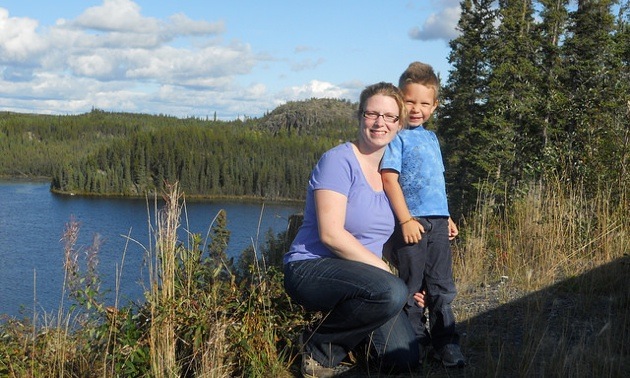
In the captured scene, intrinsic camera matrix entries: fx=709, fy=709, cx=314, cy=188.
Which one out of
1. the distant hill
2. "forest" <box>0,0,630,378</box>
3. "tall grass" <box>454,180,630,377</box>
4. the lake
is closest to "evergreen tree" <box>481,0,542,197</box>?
the lake

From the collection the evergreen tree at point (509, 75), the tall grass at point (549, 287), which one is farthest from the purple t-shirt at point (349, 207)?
the evergreen tree at point (509, 75)

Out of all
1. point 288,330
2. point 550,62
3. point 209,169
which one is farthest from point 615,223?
point 209,169

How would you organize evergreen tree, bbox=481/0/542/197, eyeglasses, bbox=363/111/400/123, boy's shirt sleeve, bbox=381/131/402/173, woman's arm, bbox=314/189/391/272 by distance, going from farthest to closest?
1. evergreen tree, bbox=481/0/542/197
2. boy's shirt sleeve, bbox=381/131/402/173
3. eyeglasses, bbox=363/111/400/123
4. woman's arm, bbox=314/189/391/272

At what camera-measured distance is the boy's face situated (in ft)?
12.0

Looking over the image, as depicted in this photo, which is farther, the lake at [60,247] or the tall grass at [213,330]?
the lake at [60,247]

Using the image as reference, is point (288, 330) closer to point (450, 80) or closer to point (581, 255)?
point (581, 255)

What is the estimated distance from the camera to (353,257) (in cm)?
338

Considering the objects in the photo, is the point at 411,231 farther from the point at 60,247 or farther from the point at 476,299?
the point at 60,247

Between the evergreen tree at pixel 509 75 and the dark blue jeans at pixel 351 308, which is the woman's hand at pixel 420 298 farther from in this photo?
the evergreen tree at pixel 509 75

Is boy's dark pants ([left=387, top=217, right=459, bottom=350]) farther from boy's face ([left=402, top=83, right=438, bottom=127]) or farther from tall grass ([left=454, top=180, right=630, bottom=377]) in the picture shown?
boy's face ([left=402, top=83, right=438, bottom=127])

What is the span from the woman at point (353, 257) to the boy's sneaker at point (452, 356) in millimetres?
145

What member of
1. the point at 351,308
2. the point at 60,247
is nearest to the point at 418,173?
the point at 351,308

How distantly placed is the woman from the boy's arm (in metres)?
0.04

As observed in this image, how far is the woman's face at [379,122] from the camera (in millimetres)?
3447
